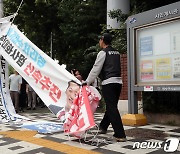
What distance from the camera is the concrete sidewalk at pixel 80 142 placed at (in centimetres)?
434

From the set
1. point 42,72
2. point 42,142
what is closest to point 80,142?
point 42,142

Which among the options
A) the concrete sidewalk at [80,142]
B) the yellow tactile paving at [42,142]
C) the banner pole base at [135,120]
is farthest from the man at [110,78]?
the banner pole base at [135,120]

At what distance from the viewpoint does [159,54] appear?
6164 mm

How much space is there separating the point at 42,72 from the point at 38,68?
156mm

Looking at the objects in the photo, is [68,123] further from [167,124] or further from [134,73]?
[167,124]

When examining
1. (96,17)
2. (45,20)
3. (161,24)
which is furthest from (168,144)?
(45,20)

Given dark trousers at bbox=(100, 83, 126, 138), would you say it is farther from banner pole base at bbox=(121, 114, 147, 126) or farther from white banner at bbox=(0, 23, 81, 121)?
banner pole base at bbox=(121, 114, 147, 126)

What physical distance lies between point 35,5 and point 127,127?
33.8 ft

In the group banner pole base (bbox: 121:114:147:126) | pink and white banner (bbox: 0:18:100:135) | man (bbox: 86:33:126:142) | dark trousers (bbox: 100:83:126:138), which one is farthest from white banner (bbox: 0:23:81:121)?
banner pole base (bbox: 121:114:147:126)

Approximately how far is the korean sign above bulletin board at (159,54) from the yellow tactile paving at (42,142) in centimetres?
255

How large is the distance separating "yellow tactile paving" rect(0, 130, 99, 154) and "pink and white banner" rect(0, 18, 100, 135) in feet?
1.72

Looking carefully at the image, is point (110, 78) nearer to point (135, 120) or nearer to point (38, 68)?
point (38, 68)

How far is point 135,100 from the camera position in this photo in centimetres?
666

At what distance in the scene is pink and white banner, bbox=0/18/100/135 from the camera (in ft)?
17.5
